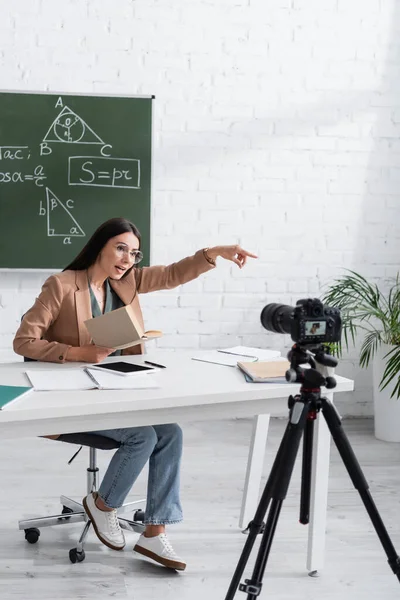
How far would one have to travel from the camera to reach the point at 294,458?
1.92m

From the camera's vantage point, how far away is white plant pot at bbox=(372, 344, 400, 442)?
4.19 m

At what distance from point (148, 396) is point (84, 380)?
25 cm

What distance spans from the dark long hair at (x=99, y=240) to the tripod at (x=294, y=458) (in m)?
1.11

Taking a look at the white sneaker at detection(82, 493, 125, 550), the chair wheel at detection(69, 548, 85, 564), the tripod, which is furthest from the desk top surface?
the chair wheel at detection(69, 548, 85, 564)

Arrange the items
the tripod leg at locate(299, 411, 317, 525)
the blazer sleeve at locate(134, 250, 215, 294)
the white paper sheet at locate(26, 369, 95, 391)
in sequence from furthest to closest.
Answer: the blazer sleeve at locate(134, 250, 215, 294) → the white paper sheet at locate(26, 369, 95, 391) → the tripod leg at locate(299, 411, 317, 525)

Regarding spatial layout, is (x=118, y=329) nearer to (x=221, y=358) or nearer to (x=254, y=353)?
(x=221, y=358)

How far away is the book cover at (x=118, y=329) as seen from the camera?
8.01 feet

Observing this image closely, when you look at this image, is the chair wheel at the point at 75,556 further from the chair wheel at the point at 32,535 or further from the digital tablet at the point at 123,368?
the digital tablet at the point at 123,368

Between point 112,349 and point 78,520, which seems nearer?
point 112,349

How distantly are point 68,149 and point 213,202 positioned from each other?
0.85m

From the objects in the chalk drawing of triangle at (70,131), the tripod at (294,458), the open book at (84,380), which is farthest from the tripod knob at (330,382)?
the chalk drawing of triangle at (70,131)

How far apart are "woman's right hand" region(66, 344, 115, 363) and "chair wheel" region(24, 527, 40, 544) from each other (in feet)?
2.03

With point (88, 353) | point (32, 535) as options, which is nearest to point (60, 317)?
point (88, 353)

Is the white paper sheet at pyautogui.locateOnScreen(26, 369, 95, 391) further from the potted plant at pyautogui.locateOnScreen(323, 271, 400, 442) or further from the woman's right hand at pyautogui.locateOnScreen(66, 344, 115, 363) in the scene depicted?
the potted plant at pyautogui.locateOnScreen(323, 271, 400, 442)
